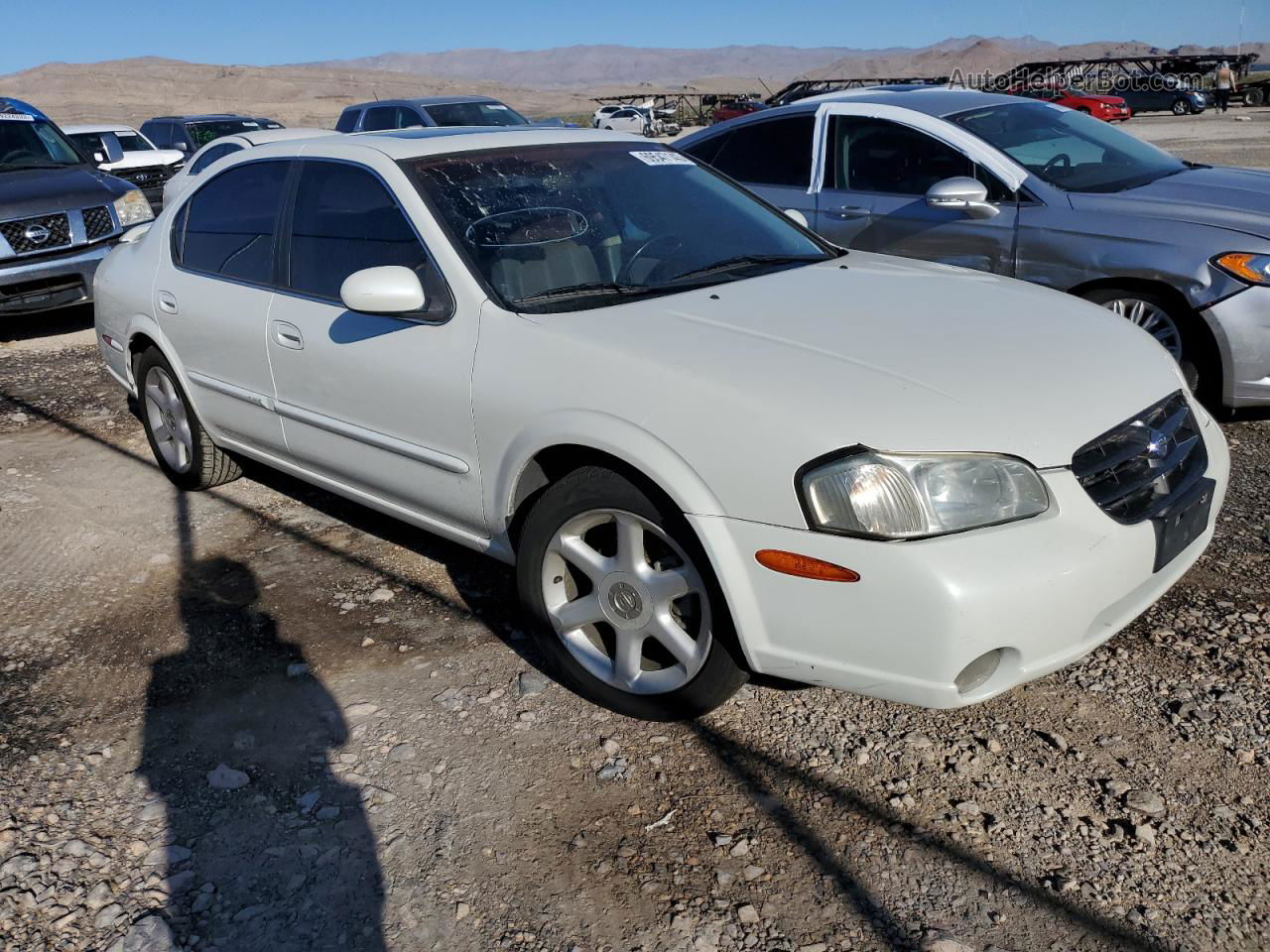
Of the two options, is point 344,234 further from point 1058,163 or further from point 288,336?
point 1058,163

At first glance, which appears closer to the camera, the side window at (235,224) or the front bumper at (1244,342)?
the side window at (235,224)

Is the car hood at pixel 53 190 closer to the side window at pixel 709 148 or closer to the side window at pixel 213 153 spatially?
the side window at pixel 213 153

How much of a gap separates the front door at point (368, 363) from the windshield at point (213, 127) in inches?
697

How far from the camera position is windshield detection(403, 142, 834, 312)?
3488mm

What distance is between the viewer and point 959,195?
5531mm

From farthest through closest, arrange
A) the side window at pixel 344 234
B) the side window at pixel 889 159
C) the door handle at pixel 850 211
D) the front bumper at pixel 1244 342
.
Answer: the door handle at pixel 850 211 → the side window at pixel 889 159 → the front bumper at pixel 1244 342 → the side window at pixel 344 234

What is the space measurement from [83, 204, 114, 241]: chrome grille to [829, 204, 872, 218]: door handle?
20.1 feet

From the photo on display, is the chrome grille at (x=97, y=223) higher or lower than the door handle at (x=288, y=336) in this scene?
lower

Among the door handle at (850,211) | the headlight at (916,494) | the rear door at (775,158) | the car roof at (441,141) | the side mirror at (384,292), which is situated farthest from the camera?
the rear door at (775,158)

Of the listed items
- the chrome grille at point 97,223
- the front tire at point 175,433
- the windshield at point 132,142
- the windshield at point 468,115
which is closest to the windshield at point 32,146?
Answer: the chrome grille at point 97,223

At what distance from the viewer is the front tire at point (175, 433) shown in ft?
16.5

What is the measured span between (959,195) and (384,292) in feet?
10.9

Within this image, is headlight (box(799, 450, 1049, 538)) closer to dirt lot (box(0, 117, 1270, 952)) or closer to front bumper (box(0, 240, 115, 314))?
dirt lot (box(0, 117, 1270, 952))

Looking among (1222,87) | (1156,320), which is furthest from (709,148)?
(1222,87)
